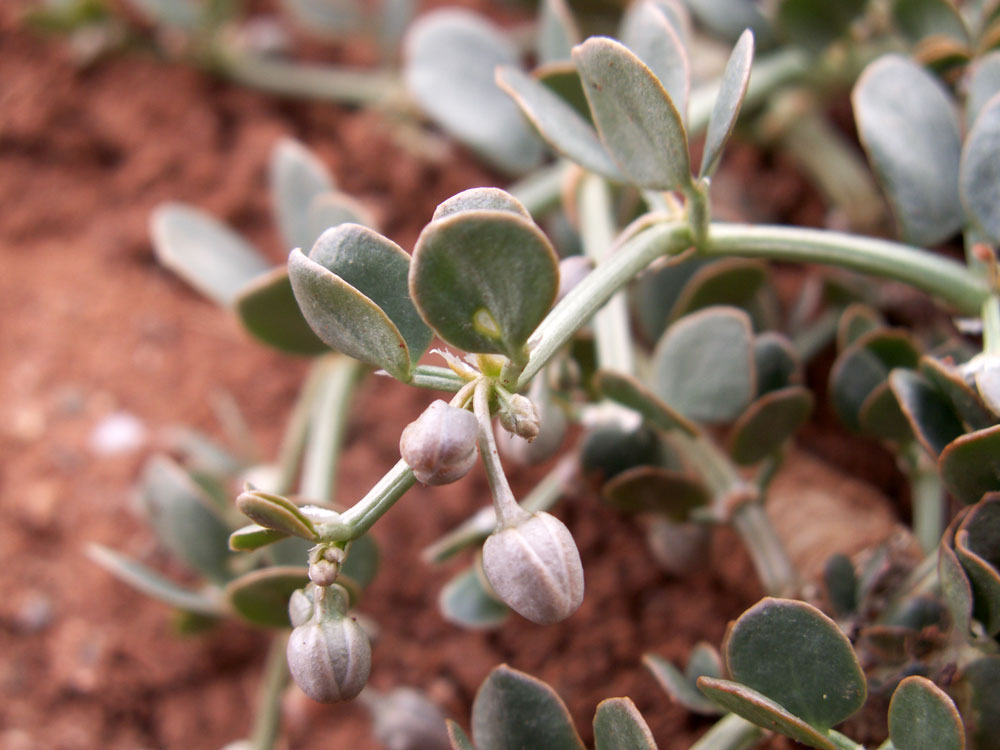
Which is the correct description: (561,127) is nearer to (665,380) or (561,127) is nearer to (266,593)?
(665,380)

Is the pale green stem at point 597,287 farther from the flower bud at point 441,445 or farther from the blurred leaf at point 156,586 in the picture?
the blurred leaf at point 156,586

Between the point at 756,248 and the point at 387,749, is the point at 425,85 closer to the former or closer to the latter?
the point at 756,248

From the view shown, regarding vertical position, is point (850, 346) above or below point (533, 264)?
below

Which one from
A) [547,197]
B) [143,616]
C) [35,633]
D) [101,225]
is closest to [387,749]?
[143,616]

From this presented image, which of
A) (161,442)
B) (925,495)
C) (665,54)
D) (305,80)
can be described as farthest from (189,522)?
(305,80)

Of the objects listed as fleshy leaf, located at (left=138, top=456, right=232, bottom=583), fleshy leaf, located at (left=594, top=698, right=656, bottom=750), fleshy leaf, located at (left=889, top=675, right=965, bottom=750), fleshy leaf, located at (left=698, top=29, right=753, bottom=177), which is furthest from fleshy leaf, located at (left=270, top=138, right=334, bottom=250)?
fleshy leaf, located at (left=889, top=675, right=965, bottom=750)

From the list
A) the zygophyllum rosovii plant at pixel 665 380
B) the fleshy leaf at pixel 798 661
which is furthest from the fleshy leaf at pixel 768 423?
the fleshy leaf at pixel 798 661

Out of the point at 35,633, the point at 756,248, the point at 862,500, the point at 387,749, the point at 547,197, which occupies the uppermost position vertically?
the point at 756,248

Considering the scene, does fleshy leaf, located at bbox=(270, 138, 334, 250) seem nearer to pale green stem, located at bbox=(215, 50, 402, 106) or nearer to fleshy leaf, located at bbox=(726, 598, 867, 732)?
pale green stem, located at bbox=(215, 50, 402, 106)
